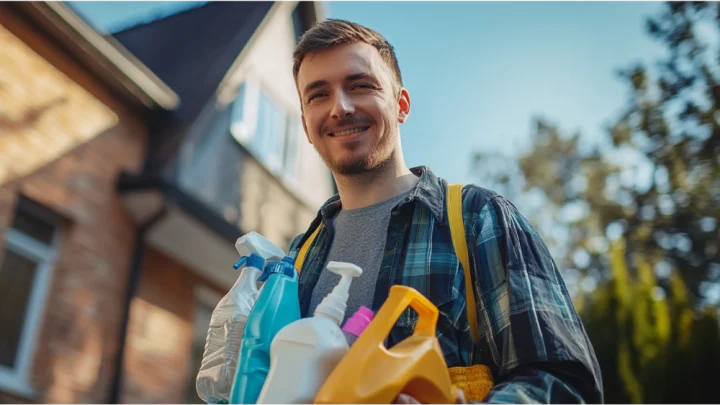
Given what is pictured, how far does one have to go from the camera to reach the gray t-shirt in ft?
6.30

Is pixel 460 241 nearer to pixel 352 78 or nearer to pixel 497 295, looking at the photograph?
pixel 497 295

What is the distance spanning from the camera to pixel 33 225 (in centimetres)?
727

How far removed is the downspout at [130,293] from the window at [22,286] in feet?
3.60

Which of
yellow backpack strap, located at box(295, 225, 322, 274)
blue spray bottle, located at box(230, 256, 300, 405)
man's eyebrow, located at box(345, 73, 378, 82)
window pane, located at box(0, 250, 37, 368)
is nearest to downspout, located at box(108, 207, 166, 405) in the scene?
window pane, located at box(0, 250, 37, 368)

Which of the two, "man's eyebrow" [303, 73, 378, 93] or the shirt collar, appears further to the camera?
"man's eyebrow" [303, 73, 378, 93]

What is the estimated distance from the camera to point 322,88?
2094 mm

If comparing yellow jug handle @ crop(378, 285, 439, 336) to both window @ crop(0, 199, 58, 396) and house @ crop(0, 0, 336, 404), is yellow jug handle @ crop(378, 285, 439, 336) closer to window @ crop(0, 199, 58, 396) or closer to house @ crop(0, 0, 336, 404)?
house @ crop(0, 0, 336, 404)

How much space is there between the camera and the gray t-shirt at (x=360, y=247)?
1.92m

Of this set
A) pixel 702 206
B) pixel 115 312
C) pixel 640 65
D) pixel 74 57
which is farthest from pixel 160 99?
pixel 702 206

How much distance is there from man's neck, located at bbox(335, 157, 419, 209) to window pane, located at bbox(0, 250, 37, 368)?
5.76m

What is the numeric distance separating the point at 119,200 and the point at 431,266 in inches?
281

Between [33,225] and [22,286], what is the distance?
0.66 m

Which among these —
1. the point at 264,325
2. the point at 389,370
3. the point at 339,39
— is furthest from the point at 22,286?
the point at 389,370

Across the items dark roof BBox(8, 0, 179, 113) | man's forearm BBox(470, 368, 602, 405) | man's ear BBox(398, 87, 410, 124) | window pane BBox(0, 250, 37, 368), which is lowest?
man's forearm BBox(470, 368, 602, 405)
